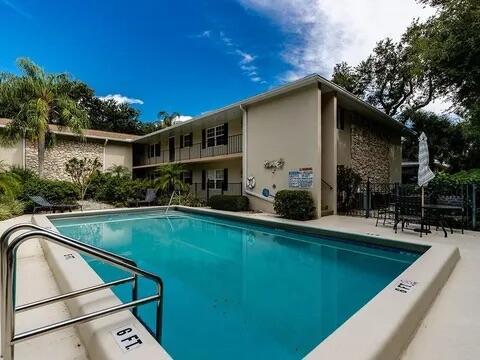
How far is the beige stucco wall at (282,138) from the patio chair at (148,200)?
6.95 m

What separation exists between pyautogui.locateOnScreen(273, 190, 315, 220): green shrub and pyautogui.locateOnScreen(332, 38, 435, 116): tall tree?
53.3 feet

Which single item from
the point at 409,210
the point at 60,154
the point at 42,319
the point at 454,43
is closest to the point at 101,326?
the point at 42,319

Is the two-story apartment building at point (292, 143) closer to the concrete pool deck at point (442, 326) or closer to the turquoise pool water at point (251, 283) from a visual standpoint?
the turquoise pool water at point (251, 283)

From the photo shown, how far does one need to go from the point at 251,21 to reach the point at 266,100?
21.7ft

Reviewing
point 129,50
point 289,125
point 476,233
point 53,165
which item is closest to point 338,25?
point 289,125

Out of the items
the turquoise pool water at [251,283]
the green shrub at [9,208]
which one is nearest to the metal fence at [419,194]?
the turquoise pool water at [251,283]

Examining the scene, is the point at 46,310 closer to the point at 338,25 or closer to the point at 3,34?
the point at 338,25

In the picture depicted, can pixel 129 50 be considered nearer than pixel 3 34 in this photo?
No

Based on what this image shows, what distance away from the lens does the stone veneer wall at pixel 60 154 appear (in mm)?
19281

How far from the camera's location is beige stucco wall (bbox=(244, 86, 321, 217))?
1152 cm

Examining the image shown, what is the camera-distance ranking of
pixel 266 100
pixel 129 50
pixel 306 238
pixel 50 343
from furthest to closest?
1. pixel 129 50
2. pixel 266 100
3. pixel 306 238
4. pixel 50 343

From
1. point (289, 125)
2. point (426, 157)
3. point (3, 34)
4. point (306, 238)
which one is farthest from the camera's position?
point (3, 34)

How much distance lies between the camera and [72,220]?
1276 centimetres

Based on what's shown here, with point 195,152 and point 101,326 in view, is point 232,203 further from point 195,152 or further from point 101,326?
point 101,326
